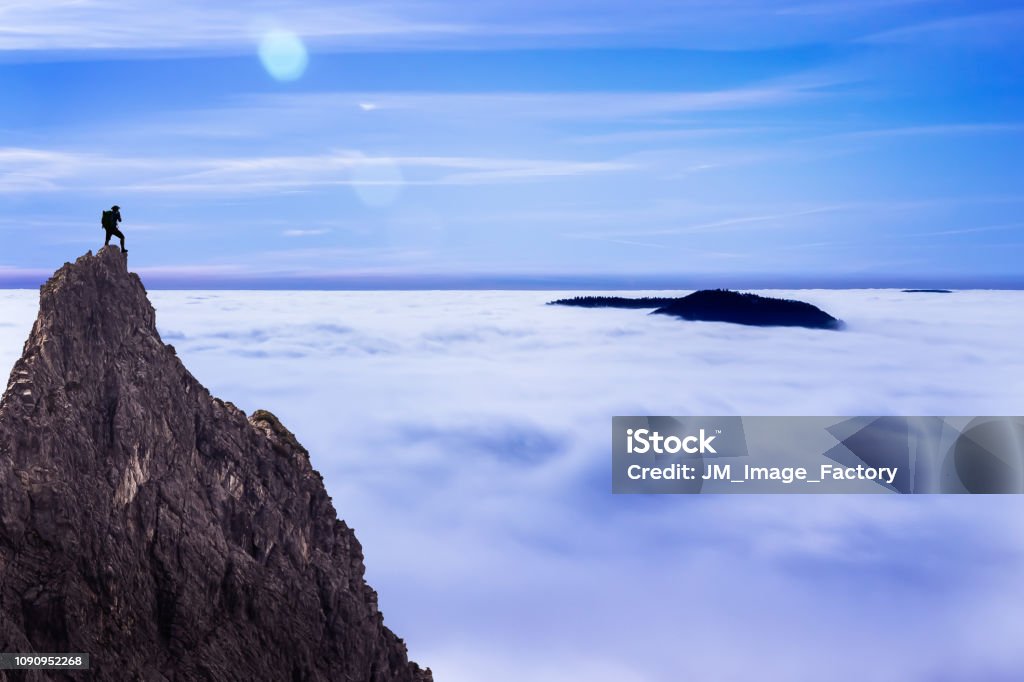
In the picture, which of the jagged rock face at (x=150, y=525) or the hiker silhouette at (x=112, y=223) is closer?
the jagged rock face at (x=150, y=525)

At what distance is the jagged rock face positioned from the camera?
35.7 m

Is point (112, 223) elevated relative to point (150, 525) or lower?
elevated

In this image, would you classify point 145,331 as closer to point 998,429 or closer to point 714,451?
point 714,451

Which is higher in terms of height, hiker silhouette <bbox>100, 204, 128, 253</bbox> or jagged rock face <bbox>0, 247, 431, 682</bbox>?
hiker silhouette <bbox>100, 204, 128, 253</bbox>

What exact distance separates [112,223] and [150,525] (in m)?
15.2

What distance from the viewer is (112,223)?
44625 millimetres

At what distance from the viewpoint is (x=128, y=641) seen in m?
37.1

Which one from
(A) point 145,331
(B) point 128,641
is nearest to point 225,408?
(A) point 145,331

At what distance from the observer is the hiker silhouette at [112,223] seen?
44250mm

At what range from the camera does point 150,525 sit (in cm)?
3934

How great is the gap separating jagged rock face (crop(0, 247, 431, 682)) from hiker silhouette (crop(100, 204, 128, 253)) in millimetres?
1034

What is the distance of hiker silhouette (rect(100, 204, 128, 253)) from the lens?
44.2 meters

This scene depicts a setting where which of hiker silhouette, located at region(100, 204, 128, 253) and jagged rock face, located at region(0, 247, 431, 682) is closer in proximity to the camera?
jagged rock face, located at region(0, 247, 431, 682)

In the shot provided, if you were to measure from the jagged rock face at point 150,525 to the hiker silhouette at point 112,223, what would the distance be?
1.03 meters
